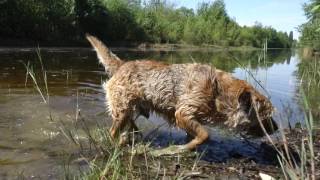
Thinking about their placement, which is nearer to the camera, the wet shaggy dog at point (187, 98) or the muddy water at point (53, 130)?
the muddy water at point (53, 130)

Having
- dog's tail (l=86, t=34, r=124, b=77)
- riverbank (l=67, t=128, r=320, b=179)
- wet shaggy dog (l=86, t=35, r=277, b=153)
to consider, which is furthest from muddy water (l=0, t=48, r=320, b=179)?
dog's tail (l=86, t=34, r=124, b=77)

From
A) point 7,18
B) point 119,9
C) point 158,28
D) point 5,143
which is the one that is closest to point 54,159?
point 5,143

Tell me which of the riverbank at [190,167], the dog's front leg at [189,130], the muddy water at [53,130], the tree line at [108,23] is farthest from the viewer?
the tree line at [108,23]

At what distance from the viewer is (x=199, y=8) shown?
129m

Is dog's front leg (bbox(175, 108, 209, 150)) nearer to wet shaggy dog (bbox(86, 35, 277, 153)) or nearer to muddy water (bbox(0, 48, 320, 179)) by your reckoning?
wet shaggy dog (bbox(86, 35, 277, 153))

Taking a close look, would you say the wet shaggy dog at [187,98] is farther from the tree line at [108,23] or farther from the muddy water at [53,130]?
the tree line at [108,23]

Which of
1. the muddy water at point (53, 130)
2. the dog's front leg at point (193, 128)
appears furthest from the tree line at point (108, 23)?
the dog's front leg at point (193, 128)

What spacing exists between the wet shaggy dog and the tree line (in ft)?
21.4

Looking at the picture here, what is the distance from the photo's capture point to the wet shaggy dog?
20.5 feet

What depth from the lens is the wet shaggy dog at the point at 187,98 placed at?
6262 mm

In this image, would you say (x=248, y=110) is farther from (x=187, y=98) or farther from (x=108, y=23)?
(x=108, y=23)

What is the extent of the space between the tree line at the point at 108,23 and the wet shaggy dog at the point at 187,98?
21.4ft

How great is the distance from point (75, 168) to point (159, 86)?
1.88 metres

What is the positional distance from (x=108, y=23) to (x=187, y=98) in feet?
180
